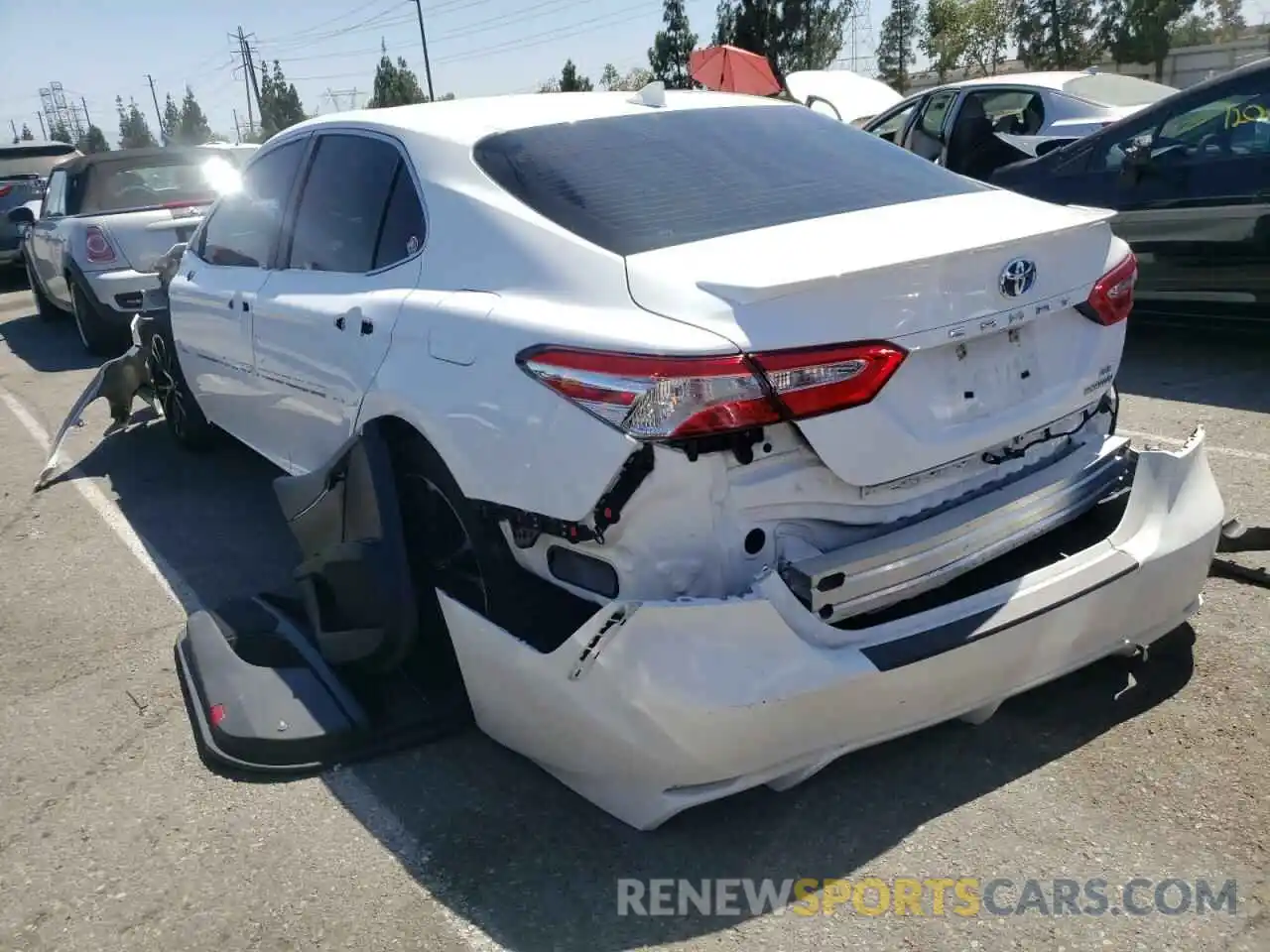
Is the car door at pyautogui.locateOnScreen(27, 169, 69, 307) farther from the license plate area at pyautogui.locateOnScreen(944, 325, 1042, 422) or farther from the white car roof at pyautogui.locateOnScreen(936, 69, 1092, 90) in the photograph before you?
the license plate area at pyautogui.locateOnScreen(944, 325, 1042, 422)

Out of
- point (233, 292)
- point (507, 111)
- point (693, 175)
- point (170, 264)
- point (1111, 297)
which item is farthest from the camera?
point (170, 264)

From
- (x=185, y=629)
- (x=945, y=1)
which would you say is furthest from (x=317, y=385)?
(x=945, y=1)

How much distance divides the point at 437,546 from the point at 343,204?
51.4 inches

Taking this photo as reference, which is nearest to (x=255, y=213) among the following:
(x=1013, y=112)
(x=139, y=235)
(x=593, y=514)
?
(x=593, y=514)

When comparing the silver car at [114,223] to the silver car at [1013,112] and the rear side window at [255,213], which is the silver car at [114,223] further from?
the silver car at [1013,112]

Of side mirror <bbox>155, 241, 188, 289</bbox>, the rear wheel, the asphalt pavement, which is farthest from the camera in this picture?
the rear wheel

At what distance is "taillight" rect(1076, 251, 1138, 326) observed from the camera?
9.37ft

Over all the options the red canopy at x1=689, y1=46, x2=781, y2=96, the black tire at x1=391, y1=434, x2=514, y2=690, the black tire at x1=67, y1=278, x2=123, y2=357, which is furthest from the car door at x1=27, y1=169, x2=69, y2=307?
the red canopy at x1=689, y1=46, x2=781, y2=96

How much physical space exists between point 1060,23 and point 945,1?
205 inches

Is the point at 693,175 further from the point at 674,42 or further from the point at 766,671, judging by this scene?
the point at 674,42

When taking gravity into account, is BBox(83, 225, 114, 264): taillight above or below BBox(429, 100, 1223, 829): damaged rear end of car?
below

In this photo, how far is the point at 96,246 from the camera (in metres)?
8.95

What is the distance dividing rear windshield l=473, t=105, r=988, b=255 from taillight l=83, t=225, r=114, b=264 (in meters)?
6.99

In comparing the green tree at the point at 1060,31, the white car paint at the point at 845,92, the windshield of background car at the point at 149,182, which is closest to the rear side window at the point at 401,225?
the windshield of background car at the point at 149,182
